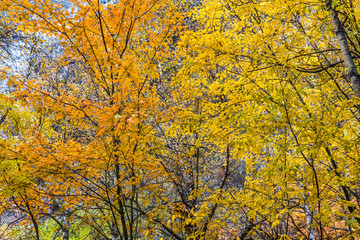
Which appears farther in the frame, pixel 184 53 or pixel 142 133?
pixel 142 133

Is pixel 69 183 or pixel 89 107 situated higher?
pixel 89 107

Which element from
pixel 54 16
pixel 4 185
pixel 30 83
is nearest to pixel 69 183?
pixel 4 185

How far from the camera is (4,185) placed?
3.43m

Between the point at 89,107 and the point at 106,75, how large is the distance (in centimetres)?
81

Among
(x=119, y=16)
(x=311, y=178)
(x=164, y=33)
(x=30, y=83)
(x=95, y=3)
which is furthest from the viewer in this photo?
(x=164, y=33)

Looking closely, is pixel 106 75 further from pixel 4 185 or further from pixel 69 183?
pixel 4 185

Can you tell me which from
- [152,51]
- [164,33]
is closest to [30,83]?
[152,51]

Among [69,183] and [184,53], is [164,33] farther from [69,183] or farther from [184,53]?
[69,183]

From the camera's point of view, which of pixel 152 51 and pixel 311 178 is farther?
pixel 152 51

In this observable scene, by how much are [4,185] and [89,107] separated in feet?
5.69

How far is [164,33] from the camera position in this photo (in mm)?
3834

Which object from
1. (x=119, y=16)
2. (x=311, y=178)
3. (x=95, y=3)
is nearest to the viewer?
(x=311, y=178)

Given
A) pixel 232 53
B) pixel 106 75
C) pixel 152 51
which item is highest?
pixel 152 51

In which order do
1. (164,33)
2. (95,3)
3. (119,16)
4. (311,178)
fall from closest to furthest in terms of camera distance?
(311,178), (95,3), (119,16), (164,33)
